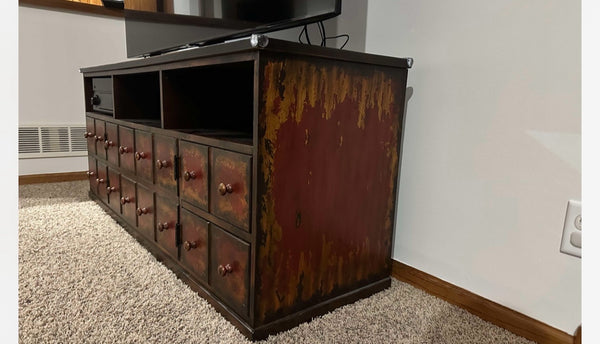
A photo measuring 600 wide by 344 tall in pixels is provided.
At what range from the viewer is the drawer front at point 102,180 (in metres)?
1.69

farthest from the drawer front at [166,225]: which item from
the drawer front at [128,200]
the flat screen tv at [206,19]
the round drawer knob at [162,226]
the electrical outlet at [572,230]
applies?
the electrical outlet at [572,230]

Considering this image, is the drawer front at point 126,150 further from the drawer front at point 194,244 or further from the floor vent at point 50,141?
the floor vent at point 50,141

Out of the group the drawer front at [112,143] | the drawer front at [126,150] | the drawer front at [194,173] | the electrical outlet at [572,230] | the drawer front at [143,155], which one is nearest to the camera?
the electrical outlet at [572,230]

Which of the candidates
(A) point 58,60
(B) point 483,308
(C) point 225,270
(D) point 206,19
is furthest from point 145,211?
(A) point 58,60

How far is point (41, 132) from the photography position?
2.22 metres

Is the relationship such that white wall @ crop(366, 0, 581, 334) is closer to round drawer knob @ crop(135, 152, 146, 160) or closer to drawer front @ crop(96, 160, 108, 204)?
round drawer knob @ crop(135, 152, 146, 160)

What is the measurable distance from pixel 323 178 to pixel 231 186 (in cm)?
22

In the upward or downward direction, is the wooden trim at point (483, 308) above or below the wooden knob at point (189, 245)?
below

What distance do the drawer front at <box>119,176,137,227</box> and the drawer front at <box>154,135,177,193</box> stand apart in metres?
0.26

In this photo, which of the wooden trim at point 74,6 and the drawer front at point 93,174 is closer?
the drawer front at point 93,174

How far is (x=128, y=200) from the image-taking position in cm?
143

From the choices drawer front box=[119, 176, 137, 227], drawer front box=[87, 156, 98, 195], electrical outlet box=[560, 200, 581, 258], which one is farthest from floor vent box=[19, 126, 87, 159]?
electrical outlet box=[560, 200, 581, 258]

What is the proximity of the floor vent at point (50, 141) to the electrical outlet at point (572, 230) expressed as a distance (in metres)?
2.41

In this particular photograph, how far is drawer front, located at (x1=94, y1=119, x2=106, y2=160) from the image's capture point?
1.65m
